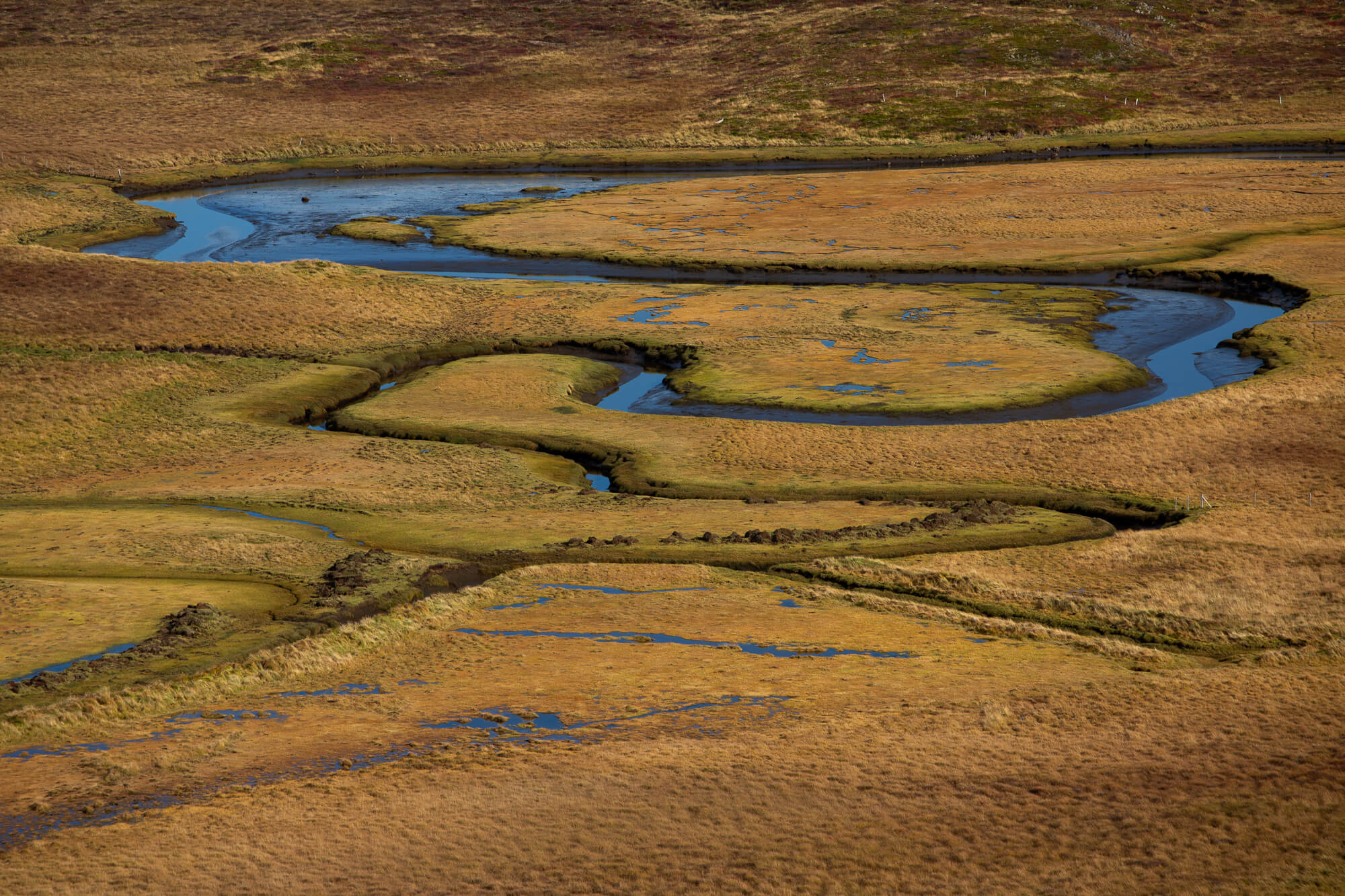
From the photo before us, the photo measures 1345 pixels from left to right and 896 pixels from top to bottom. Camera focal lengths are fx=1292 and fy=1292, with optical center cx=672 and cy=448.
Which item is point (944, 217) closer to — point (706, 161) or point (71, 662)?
point (706, 161)

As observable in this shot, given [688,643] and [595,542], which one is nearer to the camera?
[688,643]

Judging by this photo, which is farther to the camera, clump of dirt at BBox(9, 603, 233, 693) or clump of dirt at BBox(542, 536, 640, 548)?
clump of dirt at BBox(542, 536, 640, 548)

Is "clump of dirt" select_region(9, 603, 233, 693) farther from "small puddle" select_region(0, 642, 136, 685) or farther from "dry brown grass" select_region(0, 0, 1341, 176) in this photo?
"dry brown grass" select_region(0, 0, 1341, 176)

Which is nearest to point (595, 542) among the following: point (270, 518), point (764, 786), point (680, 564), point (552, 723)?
point (680, 564)

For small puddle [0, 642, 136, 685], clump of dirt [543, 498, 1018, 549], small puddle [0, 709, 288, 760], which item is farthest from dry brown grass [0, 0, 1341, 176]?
small puddle [0, 709, 288, 760]

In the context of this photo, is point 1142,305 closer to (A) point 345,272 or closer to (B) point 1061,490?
(B) point 1061,490

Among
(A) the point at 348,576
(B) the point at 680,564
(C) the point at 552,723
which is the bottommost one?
(B) the point at 680,564

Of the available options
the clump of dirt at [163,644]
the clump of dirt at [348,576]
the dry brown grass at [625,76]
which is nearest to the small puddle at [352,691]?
the clump of dirt at [163,644]

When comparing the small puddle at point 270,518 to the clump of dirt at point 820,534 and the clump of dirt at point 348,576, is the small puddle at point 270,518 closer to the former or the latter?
the clump of dirt at point 348,576

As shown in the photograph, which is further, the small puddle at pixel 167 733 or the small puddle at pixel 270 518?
the small puddle at pixel 270 518
